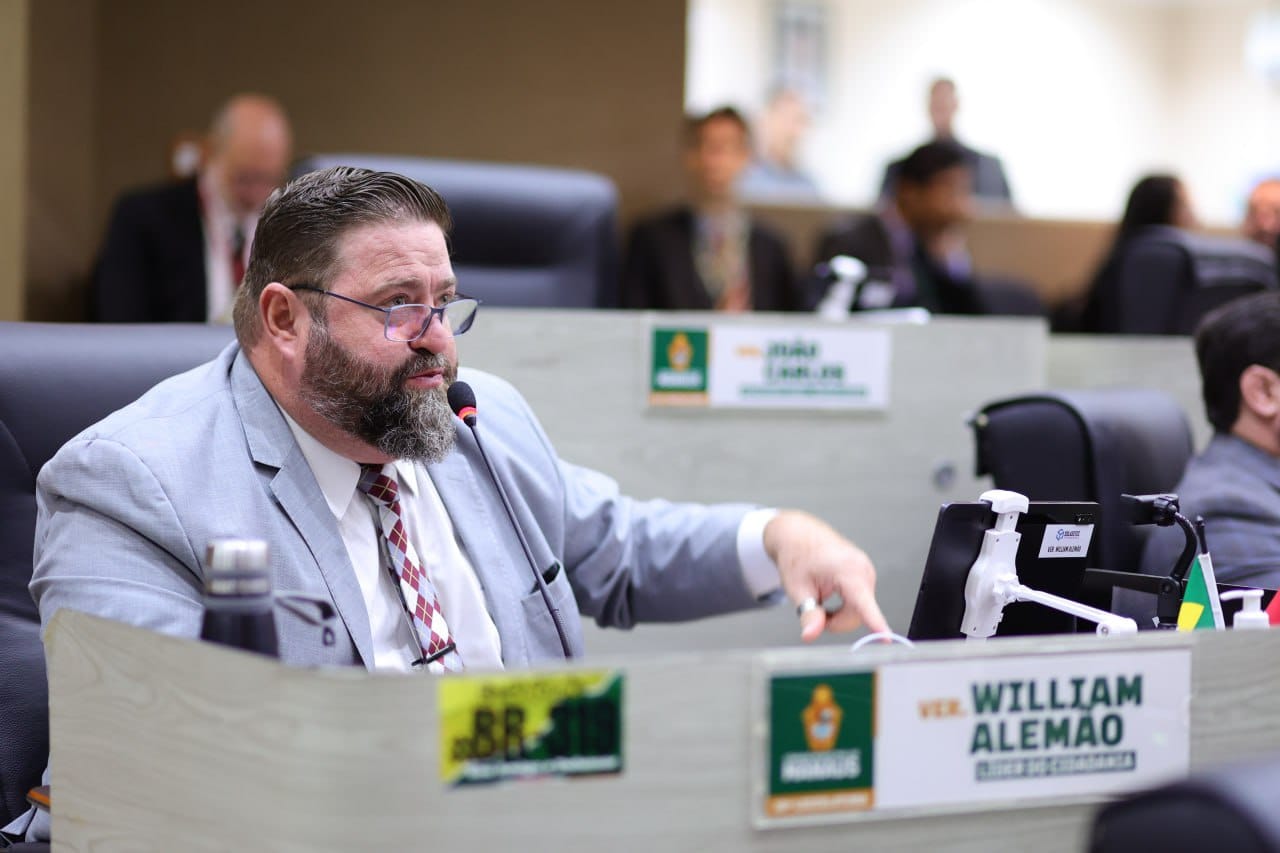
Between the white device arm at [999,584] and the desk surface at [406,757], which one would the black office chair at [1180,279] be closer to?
the white device arm at [999,584]

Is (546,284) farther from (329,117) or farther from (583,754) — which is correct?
(583,754)

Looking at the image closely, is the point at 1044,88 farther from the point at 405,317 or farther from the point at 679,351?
the point at 405,317

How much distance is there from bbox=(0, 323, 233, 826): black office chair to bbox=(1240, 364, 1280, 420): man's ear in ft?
5.01

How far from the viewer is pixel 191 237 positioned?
357cm

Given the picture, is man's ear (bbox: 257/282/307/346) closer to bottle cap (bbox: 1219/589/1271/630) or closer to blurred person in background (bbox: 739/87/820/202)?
bottle cap (bbox: 1219/589/1271/630)

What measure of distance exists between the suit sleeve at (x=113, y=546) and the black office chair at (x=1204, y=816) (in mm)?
860

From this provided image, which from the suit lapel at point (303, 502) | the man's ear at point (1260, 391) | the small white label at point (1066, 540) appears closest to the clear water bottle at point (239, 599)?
the suit lapel at point (303, 502)

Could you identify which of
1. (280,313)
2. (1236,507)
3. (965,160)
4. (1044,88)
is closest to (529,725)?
(280,313)

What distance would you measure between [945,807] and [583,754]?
0.29m

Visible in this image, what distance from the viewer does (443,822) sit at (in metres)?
0.95

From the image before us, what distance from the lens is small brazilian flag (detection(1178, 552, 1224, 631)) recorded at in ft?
4.69

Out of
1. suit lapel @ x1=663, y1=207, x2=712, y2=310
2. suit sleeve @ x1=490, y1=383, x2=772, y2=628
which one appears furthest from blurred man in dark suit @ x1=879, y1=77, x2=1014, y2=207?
suit sleeve @ x1=490, y1=383, x2=772, y2=628

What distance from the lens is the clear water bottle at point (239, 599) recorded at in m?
1.07

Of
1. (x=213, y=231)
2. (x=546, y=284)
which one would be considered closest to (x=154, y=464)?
(x=546, y=284)
